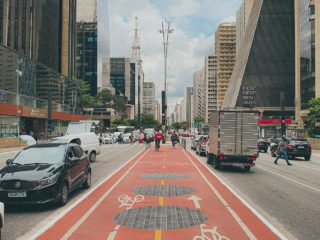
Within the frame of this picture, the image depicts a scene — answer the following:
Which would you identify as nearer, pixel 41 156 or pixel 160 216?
pixel 160 216

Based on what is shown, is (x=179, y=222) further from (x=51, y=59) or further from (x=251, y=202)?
(x=51, y=59)

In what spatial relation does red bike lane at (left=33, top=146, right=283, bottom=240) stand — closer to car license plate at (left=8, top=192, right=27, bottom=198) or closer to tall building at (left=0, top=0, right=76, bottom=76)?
car license plate at (left=8, top=192, right=27, bottom=198)

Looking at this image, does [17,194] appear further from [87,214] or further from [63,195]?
[87,214]

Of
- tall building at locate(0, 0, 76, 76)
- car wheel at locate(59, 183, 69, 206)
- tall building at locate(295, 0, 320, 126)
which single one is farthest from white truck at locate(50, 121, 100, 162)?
tall building at locate(295, 0, 320, 126)

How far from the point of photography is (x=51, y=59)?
302 feet

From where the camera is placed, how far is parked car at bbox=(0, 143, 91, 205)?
834 centimetres

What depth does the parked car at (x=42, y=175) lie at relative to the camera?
8.34 m

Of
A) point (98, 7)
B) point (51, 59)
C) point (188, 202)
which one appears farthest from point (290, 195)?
point (98, 7)

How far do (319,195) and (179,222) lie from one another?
19.1 feet

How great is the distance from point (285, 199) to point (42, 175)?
6.65 metres

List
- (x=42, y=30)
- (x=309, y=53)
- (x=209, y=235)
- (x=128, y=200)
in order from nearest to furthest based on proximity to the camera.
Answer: (x=209, y=235), (x=128, y=200), (x=309, y=53), (x=42, y=30)

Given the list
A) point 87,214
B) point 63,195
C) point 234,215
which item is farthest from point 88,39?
point 234,215

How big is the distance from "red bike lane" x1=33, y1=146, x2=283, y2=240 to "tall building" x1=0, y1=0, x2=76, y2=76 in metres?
70.2

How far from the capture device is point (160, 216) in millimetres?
8062
